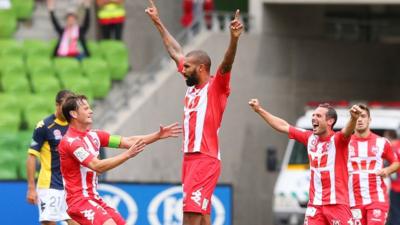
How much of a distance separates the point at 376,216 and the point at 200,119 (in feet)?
12.5

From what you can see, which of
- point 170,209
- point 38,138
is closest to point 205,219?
point 38,138

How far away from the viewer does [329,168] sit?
15.4 meters

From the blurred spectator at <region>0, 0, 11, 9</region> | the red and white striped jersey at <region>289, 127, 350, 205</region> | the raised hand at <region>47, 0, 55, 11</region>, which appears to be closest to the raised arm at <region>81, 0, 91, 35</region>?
the raised hand at <region>47, 0, 55, 11</region>

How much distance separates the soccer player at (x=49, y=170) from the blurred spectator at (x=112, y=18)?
9678 mm

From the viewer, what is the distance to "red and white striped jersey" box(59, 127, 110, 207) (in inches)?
564

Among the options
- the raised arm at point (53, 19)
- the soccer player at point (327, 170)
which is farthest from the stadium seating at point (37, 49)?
the soccer player at point (327, 170)

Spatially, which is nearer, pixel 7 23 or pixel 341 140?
pixel 341 140

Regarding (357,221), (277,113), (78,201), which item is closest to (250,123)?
(277,113)

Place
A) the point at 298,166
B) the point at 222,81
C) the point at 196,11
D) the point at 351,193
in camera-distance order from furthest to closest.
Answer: the point at 196,11 < the point at 298,166 < the point at 351,193 < the point at 222,81

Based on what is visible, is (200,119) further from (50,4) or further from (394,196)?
(50,4)

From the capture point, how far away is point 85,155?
46.7ft

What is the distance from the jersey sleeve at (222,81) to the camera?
14.1 meters

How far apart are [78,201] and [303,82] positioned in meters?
14.5

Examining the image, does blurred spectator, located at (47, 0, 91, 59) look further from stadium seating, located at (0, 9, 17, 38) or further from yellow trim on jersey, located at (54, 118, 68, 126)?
yellow trim on jersey, located at (54, 118, 68, 126)
